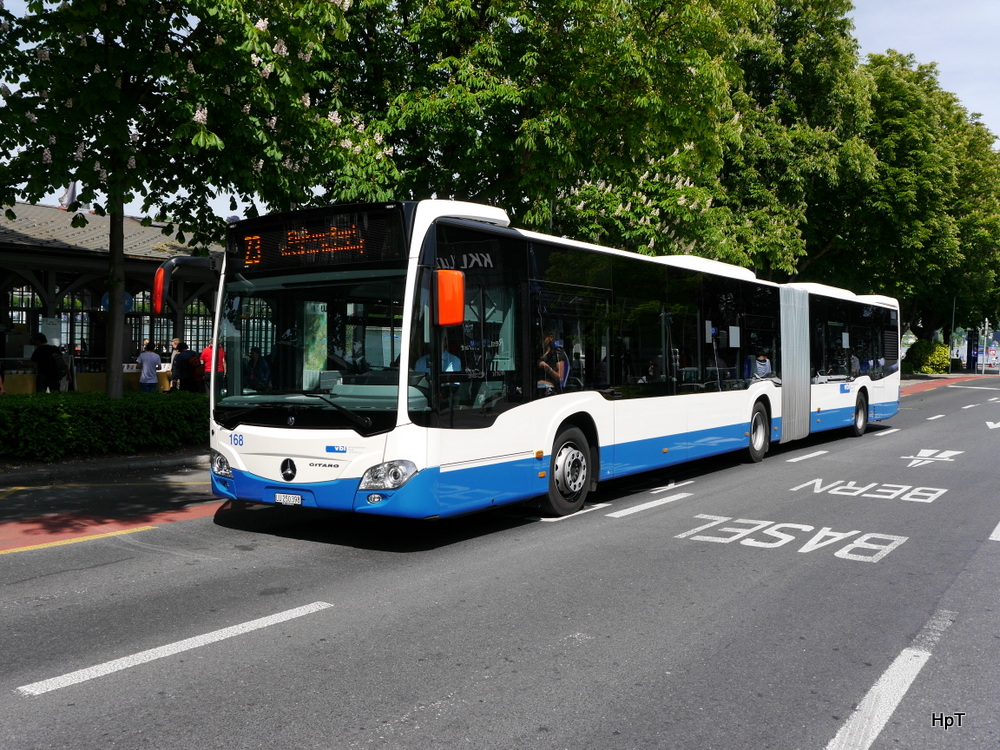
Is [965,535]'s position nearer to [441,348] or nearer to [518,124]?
[441,348]

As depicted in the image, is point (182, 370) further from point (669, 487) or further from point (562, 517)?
point (562, 517)

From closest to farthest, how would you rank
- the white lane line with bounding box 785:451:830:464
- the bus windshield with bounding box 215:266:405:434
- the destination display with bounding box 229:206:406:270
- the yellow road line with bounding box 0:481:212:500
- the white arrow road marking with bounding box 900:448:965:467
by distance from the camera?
the bus windshield with bounding box 215:266:405:434, the destination display with bounding box 229:206:406:270, the yellow road line with bounding box 0:481:212:500, the white arrow road marking with bounding box 900:448:965:467, the white lane line with bounding box 785:451:830:464

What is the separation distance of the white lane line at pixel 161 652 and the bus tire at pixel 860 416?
1517cm

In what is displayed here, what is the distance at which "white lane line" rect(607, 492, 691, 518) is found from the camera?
9.56 metres

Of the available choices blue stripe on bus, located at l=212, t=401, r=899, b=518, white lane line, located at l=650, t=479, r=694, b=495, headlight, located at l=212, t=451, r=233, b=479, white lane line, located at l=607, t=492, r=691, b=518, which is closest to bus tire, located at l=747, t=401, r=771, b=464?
white lane line, located at l=650, t=479, r=694, b=495

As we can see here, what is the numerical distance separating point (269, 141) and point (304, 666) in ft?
30.1

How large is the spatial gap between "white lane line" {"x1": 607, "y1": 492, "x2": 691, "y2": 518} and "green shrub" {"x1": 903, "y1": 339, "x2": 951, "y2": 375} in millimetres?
51369

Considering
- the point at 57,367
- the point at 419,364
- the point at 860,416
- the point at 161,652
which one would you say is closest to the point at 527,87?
the point at 419,364

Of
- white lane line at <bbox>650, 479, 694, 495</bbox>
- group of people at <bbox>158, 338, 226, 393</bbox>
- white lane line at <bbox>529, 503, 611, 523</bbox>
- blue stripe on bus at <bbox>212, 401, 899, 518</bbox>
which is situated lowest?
white lane line at <bbox>650, 479, 694, 495</bbox>

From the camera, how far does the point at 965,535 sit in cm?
857

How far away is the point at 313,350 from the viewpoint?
7676mm

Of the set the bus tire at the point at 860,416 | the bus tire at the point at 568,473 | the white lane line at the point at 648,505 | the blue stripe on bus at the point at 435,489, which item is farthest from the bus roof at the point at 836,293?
the blue stripe on bus at the point at 435,489

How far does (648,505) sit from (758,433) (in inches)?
188

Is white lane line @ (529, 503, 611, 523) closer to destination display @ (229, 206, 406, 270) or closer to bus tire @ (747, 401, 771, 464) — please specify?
destination display @ (229, 206, 406, 270)
